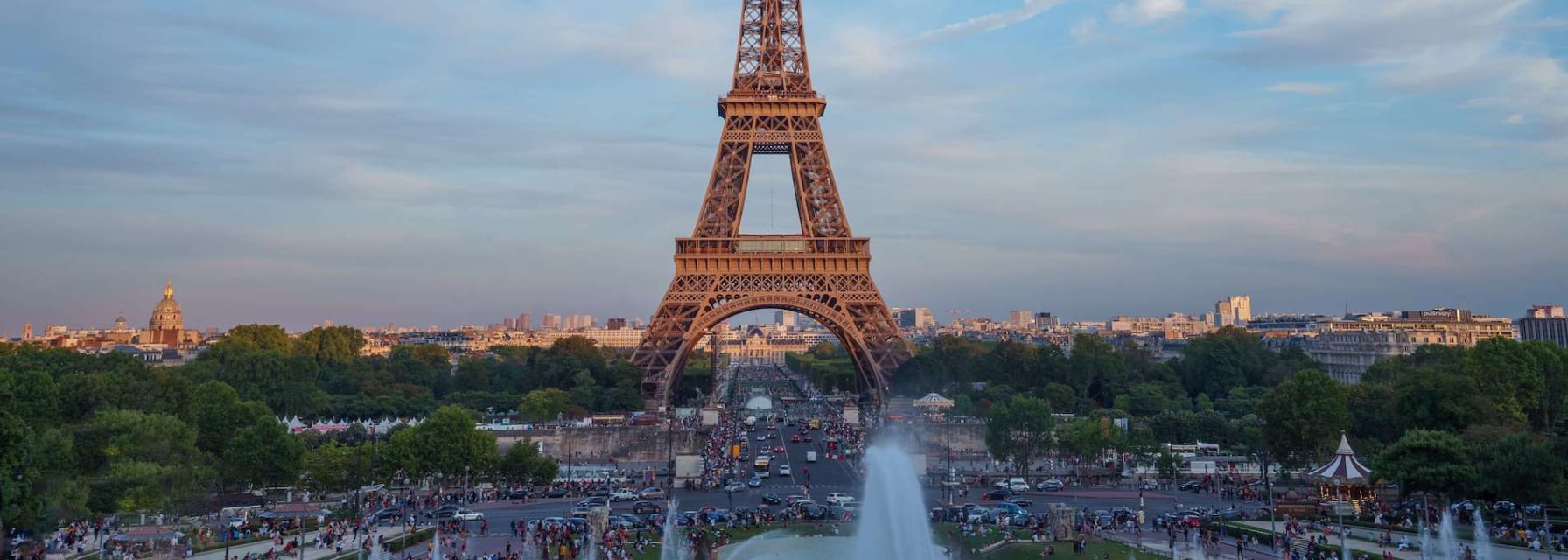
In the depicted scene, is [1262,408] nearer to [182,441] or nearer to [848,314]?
[848,314]

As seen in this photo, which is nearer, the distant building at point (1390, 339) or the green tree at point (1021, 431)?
the green tree at point (1021, 431)

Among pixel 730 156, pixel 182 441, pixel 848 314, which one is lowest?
pixel 182 441

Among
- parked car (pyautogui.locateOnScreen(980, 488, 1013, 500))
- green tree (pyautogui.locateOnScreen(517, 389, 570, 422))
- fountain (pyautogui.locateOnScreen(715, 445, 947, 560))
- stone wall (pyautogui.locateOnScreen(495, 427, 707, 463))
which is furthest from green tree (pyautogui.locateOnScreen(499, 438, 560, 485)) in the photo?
fountain (pyautogui.locateOnScreen(715, 445, 947, 560))

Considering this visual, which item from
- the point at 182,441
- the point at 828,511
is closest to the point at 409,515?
the point at 182,441

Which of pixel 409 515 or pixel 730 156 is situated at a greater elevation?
pixel 730 156

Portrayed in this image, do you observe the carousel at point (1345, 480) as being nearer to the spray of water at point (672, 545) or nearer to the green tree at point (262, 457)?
the spray of water at point (672, 545)

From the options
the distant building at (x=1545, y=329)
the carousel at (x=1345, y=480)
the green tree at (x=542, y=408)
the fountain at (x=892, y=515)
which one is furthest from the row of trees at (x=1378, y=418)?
the distant building at (x=1545, y=329)
